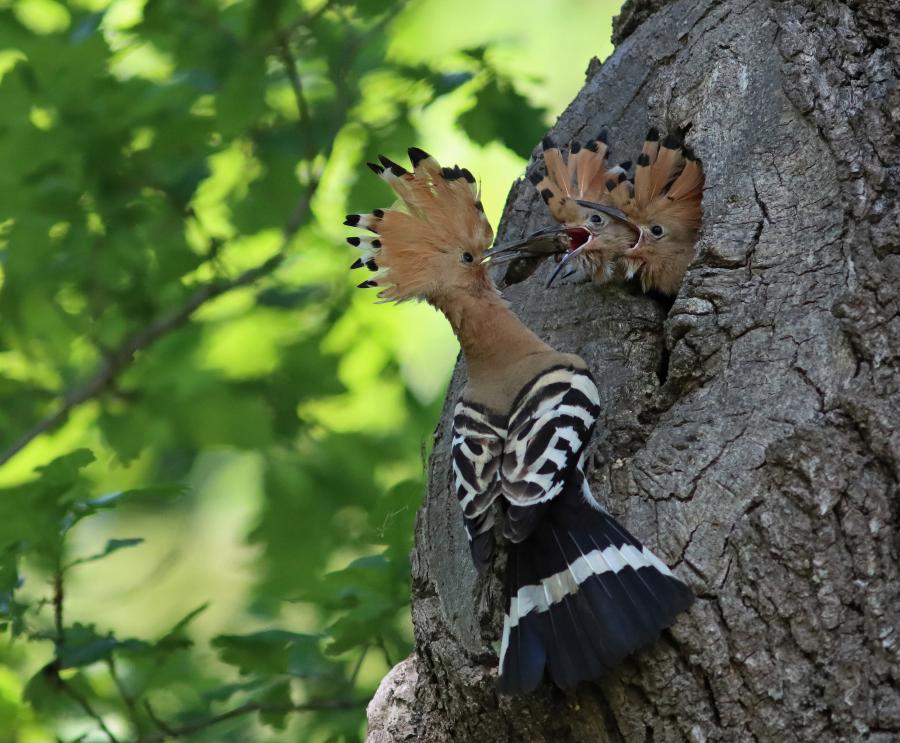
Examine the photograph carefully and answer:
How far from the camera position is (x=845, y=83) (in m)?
2.34

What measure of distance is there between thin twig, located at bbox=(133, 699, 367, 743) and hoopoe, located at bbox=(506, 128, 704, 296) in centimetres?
135

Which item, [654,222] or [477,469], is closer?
[477,469]

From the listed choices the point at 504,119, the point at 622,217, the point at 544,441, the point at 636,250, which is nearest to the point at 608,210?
the point at 622,217

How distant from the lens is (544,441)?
2166 mm

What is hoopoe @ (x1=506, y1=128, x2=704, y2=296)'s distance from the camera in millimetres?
2580

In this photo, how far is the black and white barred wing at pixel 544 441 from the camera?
2070 mm

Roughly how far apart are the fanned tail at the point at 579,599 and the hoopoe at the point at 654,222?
2.43 feet

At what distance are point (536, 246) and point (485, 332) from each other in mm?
382

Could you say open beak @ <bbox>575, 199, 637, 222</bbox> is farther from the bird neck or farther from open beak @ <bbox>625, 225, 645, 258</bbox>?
the bird neck

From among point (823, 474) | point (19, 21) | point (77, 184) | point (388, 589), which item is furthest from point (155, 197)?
point (823, 474)

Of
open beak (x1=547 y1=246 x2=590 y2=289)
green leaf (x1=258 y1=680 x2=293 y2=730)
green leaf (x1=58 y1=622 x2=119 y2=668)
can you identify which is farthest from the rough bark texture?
green leaf (x1=58 y1=622 x2=119 y2=668)

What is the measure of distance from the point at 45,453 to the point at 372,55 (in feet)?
5.97

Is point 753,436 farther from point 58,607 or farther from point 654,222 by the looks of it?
point 58,607

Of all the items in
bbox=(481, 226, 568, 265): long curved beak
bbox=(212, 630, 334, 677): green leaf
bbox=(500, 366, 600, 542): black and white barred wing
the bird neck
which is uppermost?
bbox=(481, 226, 568, 265): long curved beak
